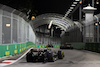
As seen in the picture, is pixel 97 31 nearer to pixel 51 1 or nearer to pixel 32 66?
pixel 32 66

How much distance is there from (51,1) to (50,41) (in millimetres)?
24810

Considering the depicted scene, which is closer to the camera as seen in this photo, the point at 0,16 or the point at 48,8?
the point at 0,16

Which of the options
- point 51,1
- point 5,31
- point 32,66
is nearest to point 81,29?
point 51,1

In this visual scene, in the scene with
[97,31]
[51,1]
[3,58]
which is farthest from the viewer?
[51,1]

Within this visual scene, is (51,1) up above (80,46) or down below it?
above

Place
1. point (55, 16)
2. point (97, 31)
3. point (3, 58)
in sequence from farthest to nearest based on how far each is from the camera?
point (55, 16), point (97, 31), point (3, 58)

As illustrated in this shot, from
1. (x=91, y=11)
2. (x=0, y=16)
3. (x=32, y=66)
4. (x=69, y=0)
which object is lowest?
(x=32, y=66)

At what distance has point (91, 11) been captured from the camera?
111 ft

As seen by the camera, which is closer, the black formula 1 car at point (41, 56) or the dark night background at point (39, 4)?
the black formula 1 car at point (41, 56)

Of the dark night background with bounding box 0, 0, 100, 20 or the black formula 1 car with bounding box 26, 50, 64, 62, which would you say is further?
the dark night background with bounding box 0, 0, 100, 20

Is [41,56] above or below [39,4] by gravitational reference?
below

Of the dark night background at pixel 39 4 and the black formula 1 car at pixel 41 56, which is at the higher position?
the dark night background at pixel 39 4

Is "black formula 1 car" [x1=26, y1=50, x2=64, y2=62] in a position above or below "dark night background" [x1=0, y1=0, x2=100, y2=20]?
below

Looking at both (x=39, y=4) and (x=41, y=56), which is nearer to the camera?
(x=41, y=56)
